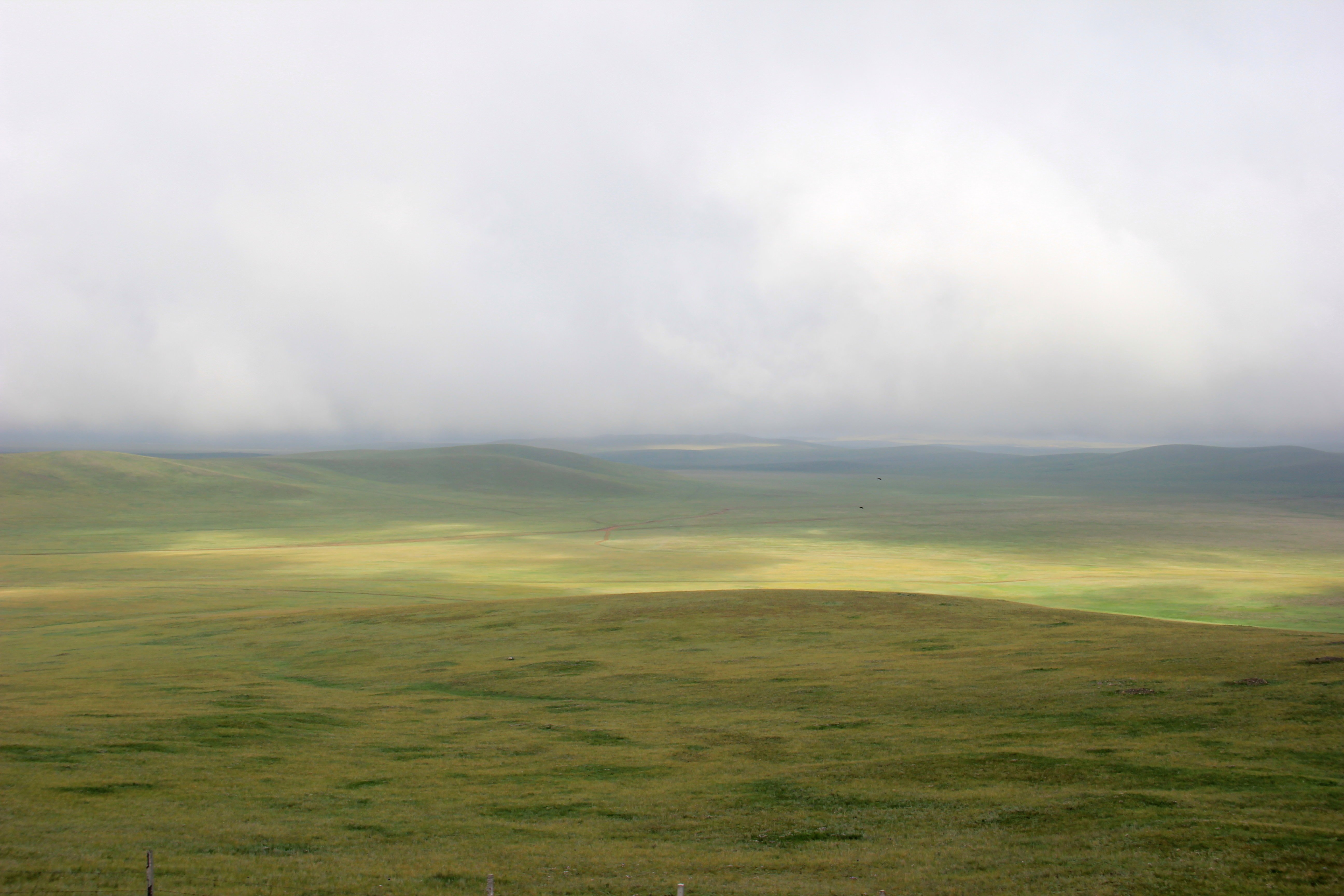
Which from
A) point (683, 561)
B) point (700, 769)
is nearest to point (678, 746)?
point (700, 769)

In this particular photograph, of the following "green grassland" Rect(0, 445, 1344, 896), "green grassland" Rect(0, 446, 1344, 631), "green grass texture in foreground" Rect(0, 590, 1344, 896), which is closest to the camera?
"green grass texture in foreground" Rect(0, 590, 1344, 896)

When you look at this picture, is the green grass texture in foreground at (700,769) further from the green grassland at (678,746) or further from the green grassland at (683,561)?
the green grassland at (683,561)

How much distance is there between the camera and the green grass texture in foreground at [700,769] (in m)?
19.0

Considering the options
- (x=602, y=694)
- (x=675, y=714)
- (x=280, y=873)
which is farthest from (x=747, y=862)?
(x=602, y=694)

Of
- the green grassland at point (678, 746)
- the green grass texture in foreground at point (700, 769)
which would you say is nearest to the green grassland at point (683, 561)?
the green grassland at point (678, 746)

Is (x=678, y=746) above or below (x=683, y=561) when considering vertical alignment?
above

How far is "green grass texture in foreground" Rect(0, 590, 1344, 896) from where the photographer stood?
19.0 metres

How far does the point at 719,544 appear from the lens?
153 metres

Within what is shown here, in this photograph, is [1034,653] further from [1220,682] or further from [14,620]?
[14,620]

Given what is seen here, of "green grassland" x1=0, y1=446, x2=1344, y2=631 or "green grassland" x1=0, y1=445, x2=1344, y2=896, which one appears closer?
"green grassland" x1=0, y1=445, x2=1344, y2=896

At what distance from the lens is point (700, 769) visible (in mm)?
28984

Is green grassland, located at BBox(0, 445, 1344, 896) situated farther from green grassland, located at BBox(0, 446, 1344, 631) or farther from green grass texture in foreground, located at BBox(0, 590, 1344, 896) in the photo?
green grassland, located at BBox(0, 446, 1344, 631)

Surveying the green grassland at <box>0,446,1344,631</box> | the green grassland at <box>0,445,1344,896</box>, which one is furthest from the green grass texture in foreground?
the green grassland at <box>0,446,1344,631</box>

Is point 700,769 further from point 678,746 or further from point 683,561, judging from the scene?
point 683,561
